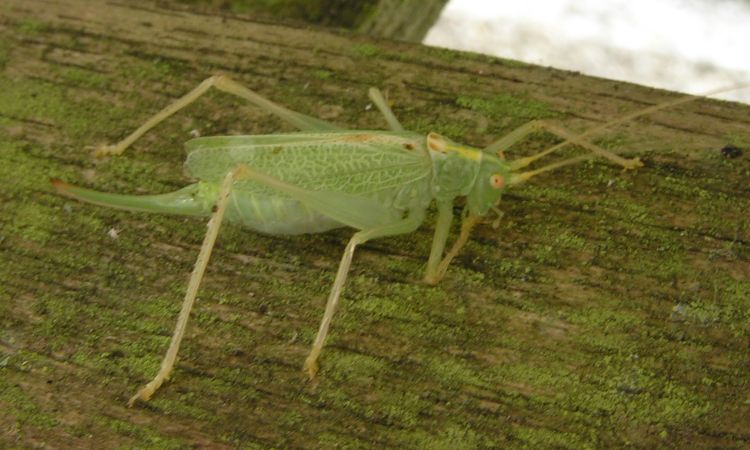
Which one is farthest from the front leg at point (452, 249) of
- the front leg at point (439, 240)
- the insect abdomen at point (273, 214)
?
the insect abdomen at point (273, 214)

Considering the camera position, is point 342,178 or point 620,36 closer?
point 342,178

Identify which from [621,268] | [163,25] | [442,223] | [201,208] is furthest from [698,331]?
[163,25]

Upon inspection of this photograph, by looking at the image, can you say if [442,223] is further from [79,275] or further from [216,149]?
[79,275]

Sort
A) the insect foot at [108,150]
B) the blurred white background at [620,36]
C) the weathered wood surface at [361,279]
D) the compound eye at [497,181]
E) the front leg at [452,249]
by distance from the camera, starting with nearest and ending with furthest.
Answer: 1. the weathered wood surface at [361,279]
2. the front leg at [452,249]
3. the compound eye at [497,181]
4. the insect foot at [108,150]
5. the blurred white background at [620,36]

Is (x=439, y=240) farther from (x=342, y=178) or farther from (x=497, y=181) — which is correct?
(x=342, y=178)

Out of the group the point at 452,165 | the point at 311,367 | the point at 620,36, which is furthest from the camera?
the point at 620,36

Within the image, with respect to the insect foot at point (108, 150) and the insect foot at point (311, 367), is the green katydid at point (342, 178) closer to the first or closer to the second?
the insect foot at point (108, 150)

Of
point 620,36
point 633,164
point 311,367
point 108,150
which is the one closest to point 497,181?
point 633,164

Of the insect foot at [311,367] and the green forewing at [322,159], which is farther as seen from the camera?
the green forewing at [322,159]
